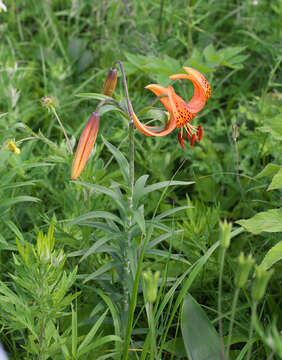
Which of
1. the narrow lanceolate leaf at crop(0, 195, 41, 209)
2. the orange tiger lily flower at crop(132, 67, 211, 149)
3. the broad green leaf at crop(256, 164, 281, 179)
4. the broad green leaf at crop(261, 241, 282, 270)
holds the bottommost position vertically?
the broad green leaf at crop(261, 241, 282, 270)

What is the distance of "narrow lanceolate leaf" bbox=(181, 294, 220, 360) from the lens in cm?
130

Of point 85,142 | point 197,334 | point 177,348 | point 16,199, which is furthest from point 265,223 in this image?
point 16,199

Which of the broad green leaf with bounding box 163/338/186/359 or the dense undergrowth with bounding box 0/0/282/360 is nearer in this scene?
the dense undergrowth with bounding box 0/0/282/360

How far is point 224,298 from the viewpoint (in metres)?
1.58

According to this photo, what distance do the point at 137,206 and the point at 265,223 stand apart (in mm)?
420

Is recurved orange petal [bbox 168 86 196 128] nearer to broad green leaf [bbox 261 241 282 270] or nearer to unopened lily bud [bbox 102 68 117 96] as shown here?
unopened lily bud [bbox 102 68 117 96]

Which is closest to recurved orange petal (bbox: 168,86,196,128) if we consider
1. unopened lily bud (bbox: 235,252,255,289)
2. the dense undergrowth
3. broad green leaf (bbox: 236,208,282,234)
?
the dense undergrowth

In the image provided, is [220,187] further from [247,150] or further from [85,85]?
[85,85]

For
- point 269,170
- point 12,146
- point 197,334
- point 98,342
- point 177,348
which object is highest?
point 12,146

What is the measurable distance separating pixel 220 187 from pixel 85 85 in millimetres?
1010

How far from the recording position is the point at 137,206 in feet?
4.97

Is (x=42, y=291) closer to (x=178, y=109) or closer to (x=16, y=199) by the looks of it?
(x=16, y=199)

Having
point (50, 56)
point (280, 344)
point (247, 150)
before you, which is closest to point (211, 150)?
point (247, 150)

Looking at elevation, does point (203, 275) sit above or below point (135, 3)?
below
